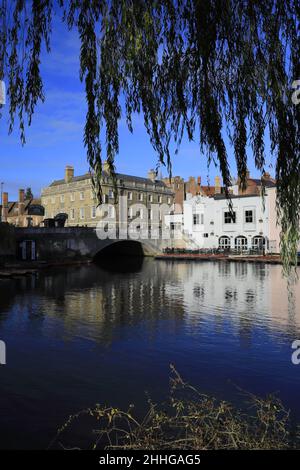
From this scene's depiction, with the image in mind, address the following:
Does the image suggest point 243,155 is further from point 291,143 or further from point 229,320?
point 229,320

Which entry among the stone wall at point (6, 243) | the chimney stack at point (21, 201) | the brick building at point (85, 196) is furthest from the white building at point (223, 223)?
the chimney stack at point (21, 201)

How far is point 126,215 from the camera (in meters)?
75.1

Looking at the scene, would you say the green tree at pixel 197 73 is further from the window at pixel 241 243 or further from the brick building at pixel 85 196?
the brick building at pixel 85 196

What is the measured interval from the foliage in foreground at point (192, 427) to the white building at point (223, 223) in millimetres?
47091

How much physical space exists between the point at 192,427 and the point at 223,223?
60398 millimetres

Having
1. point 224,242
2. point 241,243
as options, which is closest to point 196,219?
point 224,242

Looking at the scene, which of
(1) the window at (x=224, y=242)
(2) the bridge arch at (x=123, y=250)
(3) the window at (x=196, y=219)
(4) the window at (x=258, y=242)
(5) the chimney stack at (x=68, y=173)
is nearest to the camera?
(4) the window at (x=258, y=242)

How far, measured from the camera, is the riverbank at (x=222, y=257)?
5322 cm

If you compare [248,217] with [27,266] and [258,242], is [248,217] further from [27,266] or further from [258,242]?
[27,266]

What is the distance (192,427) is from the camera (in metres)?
6.45
